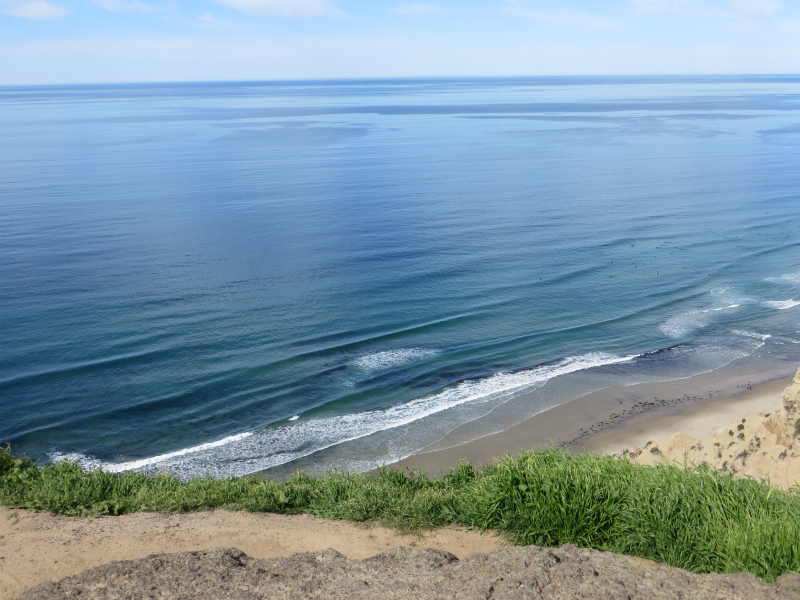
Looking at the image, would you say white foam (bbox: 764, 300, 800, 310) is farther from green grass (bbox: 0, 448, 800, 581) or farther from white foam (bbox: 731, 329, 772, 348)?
green grass (bbox: 0, 448, 800, 581)

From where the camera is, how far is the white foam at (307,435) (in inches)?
733

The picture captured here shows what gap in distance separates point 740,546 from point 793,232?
42928 millimetres

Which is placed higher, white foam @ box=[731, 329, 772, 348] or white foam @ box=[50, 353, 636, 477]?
white foam @ box=[731, 329, 772, 348]

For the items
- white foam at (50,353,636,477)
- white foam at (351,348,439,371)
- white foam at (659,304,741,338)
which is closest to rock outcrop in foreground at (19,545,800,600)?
white foam at (50,353,636,477)

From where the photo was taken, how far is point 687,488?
29.1ft

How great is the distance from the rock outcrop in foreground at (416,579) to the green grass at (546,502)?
1.69ft

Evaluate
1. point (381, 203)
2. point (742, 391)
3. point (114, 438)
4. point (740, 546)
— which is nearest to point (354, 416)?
point (114, 438)

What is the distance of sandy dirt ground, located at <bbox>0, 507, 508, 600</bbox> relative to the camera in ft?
27.6

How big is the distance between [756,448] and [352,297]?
792 inches

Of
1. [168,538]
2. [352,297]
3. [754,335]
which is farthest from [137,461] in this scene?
[754,335]

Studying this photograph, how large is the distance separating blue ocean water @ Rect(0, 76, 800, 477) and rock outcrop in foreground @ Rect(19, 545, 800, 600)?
10.8 m

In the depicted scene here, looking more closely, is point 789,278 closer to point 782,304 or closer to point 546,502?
point 782,304

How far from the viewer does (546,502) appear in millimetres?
8992

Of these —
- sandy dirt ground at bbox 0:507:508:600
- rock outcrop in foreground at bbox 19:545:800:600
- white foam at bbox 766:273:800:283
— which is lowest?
white foam at bbox 766:273:800:283
